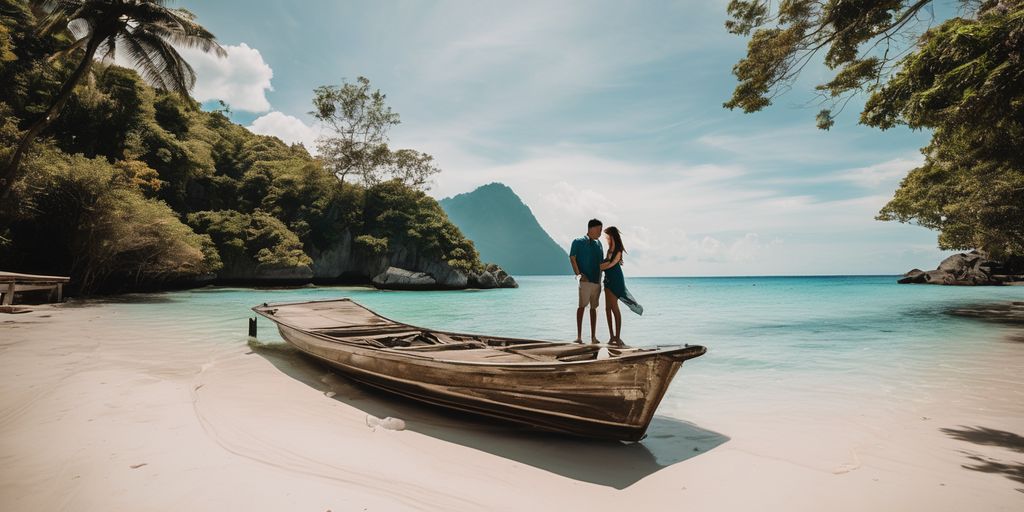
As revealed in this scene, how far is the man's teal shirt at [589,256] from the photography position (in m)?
6.33

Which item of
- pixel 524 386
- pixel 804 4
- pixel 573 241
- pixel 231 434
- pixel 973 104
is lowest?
pixel 231 434

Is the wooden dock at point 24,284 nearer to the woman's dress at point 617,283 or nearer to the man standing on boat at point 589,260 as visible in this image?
the man standing on boat at point 589,260

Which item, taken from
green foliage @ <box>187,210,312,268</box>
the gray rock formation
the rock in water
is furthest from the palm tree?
the gray rock formation

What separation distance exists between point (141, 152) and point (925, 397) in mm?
34976

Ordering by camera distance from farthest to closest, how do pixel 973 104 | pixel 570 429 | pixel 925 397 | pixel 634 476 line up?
1. pixel 925 397
2. pixel 973 104
3. pixel 570 429
4. pixel 634 476

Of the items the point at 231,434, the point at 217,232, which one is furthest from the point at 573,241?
the point at 217,232

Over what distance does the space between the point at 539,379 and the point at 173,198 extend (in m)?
37.1

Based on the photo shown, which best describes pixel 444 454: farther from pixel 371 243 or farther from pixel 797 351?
pixel 371 243

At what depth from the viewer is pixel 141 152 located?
25.0m

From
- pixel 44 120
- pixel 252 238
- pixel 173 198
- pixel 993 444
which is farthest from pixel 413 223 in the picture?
pixel 993 444

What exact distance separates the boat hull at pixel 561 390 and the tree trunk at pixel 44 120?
16.1m

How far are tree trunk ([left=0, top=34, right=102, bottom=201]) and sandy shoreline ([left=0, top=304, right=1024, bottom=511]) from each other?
11335mm

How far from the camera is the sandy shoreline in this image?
9.12 ft

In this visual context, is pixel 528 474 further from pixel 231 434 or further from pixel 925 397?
pixel 925 397
